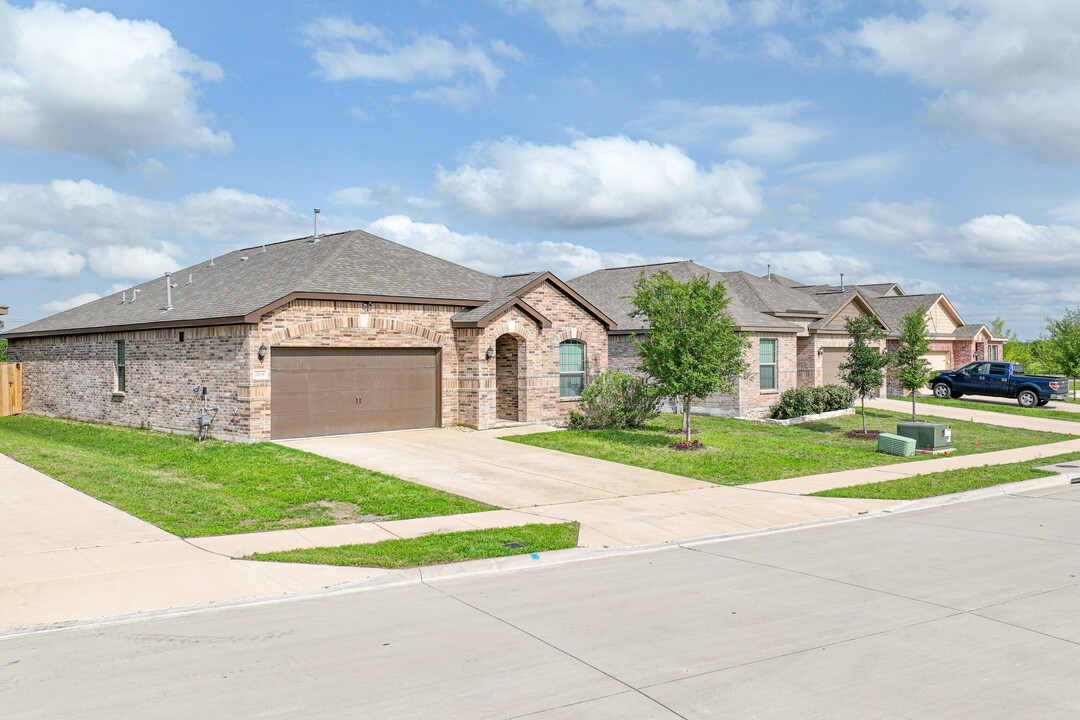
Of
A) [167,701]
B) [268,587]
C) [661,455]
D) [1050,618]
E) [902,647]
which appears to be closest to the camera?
[167,701]

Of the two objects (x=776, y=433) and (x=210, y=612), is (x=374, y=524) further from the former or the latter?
(x=776, y=433)

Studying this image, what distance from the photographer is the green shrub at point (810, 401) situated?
2748cm

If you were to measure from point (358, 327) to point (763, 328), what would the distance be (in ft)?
47.7

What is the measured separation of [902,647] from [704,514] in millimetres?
6194

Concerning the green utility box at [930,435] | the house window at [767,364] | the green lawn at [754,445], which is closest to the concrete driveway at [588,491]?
the green lawn at [754,445]

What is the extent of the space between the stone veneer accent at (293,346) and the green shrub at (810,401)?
691 centimetres

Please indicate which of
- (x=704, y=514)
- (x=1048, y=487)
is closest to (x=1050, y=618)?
(x=704, y=514)

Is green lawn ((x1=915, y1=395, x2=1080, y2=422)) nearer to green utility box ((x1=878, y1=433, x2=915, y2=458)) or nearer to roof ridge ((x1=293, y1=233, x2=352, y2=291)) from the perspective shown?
green utility box ((x1=878, y1=433, x2=915, y2=458))

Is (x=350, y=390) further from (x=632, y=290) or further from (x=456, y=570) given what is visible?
(x=632, y=290)

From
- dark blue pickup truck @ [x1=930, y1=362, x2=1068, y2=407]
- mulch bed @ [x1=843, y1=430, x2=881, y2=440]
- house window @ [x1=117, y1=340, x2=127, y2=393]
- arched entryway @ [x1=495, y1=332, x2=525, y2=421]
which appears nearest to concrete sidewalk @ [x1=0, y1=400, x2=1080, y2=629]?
mulch bed @ [x1=843, y1=430, x2=881, y2=440]

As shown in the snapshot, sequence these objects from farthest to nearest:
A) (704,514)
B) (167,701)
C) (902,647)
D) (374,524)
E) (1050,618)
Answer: (704,514)
(374,524)
(1050,618)
(902,647)
(167,701)

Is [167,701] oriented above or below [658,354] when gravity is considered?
below

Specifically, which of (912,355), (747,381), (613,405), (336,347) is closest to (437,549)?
(336,347)

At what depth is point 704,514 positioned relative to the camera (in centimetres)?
1271
